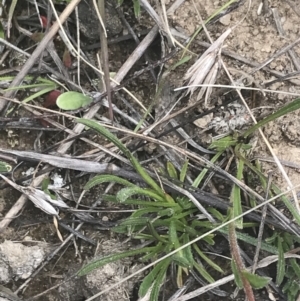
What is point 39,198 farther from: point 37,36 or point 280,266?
point 280,266

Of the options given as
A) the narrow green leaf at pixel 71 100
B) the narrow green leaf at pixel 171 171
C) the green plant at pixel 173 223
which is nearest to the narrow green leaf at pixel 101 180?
the green plant at pixel 173 223

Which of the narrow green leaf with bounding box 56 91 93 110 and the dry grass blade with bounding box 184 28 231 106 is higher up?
the dry grass blade with bounding box 184 28 231 106

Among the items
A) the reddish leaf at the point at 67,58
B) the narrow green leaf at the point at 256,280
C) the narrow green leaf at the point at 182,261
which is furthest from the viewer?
the reddish leaf at the point at 67,58


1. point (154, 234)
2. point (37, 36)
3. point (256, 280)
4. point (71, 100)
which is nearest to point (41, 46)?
point (37, 36)

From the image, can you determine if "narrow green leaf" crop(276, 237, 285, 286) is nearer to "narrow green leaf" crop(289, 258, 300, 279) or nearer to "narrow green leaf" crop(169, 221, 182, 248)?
"narrow green leaf" crop(289, 258, 300, 279)

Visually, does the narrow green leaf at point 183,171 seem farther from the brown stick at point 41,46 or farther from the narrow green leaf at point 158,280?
the brown stick at point 41,46

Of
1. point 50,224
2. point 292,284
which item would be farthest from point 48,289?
point 292,284

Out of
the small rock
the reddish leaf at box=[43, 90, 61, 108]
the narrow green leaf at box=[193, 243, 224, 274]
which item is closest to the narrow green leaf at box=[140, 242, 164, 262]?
the narrow green leaf at box=[193, 243, 224, 274]

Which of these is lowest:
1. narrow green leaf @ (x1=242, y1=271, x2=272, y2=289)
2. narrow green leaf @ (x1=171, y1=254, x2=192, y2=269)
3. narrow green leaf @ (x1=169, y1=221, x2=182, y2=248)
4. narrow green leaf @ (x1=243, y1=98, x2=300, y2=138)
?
narrow green leaf @ (x1=171, y1=254, x2=192, y2=269)
